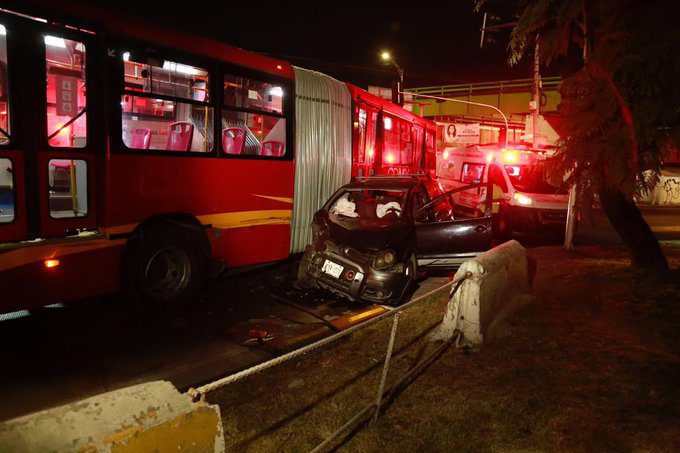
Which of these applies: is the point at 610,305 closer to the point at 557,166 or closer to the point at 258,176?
the point at 557,166

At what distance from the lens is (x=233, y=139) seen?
22.8ft

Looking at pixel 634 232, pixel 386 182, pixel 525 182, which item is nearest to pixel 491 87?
pixel 525 182

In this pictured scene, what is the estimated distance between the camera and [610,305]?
6316mm

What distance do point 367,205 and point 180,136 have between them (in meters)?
2.95

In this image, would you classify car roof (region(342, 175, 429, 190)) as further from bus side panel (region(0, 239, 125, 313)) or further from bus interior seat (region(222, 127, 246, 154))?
bus side panel (region(0, 239, 125, 313))

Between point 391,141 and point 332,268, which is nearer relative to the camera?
point 332,268

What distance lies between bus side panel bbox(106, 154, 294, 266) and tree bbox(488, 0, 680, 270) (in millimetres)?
4235

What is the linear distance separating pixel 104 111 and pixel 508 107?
1270 inches

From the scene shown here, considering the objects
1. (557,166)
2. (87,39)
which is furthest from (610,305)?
(87,39)

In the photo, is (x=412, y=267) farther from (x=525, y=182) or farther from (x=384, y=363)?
(x=525, y=182)

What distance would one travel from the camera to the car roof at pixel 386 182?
297 inches

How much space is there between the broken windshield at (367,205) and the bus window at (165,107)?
221cm

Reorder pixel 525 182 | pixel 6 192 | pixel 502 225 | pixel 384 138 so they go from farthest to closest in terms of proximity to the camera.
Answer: pixel 525 182 < pixel 502 225 < pixel 384 138 < pixel 6 192

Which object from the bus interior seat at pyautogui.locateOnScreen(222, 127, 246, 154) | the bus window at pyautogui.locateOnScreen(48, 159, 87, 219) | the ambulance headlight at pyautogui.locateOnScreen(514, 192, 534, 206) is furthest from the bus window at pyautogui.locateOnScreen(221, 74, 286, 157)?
the ambulance headlight at pyautogui.locateOnScreen(514, 192, 534, 206)
